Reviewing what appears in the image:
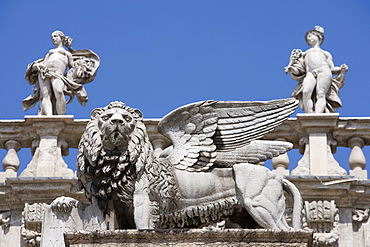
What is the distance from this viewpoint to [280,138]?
28.2 meters

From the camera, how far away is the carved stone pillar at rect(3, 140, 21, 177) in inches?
1111

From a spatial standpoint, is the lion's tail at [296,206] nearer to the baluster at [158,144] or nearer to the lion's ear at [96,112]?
the lion's ear at [96,112]

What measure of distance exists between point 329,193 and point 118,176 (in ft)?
22.8

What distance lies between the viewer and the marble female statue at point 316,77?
1138 inches

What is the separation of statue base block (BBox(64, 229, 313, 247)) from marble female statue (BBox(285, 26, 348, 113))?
28.2ft

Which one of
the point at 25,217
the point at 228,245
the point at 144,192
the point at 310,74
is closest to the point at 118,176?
the point at 144,192

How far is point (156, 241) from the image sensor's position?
20.3 metres

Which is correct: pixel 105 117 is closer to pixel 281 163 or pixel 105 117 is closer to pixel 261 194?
pixel 261 194

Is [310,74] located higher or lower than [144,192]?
higher

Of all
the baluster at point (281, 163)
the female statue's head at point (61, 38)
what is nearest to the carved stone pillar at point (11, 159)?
the female statue's head at point (61, 38)

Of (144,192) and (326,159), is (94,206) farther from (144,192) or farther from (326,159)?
Result: (326,159)

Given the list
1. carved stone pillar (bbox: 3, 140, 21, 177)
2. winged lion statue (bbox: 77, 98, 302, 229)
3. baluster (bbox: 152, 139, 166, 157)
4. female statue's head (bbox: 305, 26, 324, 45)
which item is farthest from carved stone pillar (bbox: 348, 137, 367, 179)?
winged lion statue (bbox: 77, 98, 302, 229)

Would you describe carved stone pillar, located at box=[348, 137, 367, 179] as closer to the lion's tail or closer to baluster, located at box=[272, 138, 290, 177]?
baluster, located at box=[272, 138, 290, 177]

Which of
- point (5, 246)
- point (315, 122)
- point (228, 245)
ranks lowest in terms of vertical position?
point (228, 245)
